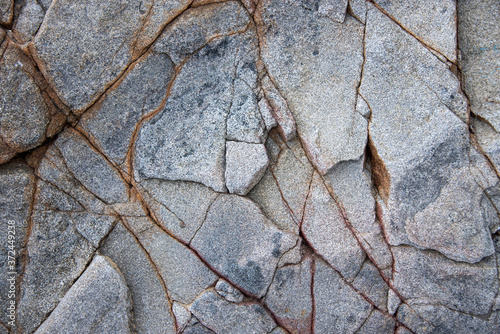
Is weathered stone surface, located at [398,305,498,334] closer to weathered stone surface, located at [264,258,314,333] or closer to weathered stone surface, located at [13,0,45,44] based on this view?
weathered stone surface, located at [264,258,314,333]

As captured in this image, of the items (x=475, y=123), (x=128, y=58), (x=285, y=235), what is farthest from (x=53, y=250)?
(x=475, y=123)

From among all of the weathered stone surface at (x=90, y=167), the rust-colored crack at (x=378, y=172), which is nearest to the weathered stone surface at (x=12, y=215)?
the weathered stone surface at (x=90, y=167)

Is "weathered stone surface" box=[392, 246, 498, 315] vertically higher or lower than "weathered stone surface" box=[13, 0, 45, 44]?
lower

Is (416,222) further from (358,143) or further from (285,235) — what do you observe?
(285,235)

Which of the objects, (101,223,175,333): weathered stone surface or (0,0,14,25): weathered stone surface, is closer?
(0,0,14,25): weathered stone surface

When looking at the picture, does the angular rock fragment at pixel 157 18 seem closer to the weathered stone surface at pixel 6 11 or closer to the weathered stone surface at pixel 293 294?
the weathered stone surface at pixel 6 11

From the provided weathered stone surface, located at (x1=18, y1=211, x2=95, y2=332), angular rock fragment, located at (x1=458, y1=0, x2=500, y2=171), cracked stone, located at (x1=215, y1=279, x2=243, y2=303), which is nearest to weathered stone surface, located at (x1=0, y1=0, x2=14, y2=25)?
weathered stone surface, located at (x1=18, y1=211, x2=95, y2=332)
